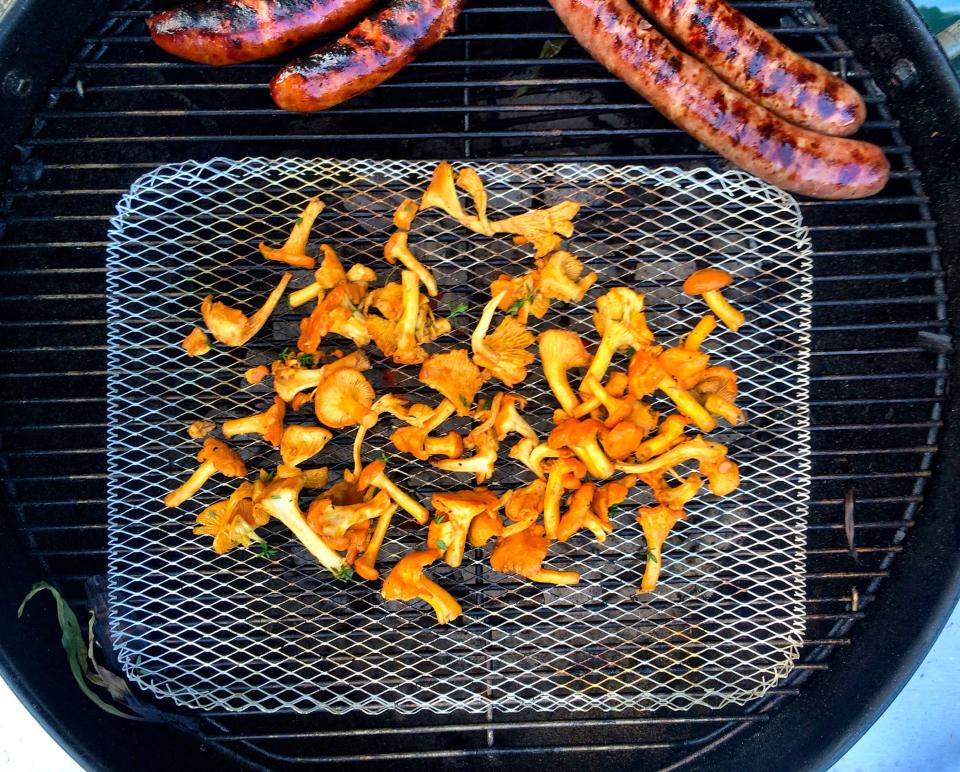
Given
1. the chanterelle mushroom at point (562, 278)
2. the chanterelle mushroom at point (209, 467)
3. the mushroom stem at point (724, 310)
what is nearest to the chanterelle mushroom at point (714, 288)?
the mushroom stem at point (724, 310)

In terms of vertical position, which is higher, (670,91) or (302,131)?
(670,91)

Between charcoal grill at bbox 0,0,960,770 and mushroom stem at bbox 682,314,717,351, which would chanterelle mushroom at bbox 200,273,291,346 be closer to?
charcoal grill at bbox 0,0,960,770

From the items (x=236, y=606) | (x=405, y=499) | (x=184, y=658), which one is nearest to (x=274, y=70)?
(x=405, y=499)

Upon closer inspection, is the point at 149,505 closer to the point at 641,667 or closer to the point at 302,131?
the point at 302,131

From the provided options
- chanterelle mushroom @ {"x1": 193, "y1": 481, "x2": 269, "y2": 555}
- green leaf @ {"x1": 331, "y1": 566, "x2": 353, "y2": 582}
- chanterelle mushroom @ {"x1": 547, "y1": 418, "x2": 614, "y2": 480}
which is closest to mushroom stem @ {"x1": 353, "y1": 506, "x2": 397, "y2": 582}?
green leaf @ {"x1": 331, "y1": 566, "x2": 353, "y2": 582}

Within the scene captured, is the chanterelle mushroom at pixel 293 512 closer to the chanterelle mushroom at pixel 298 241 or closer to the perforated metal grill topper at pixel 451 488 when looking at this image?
the perforated metal grill topper at pixel 451 488

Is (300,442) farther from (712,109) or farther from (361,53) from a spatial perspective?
(712,109)

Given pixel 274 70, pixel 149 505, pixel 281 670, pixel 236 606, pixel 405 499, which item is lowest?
pixel 281 670
